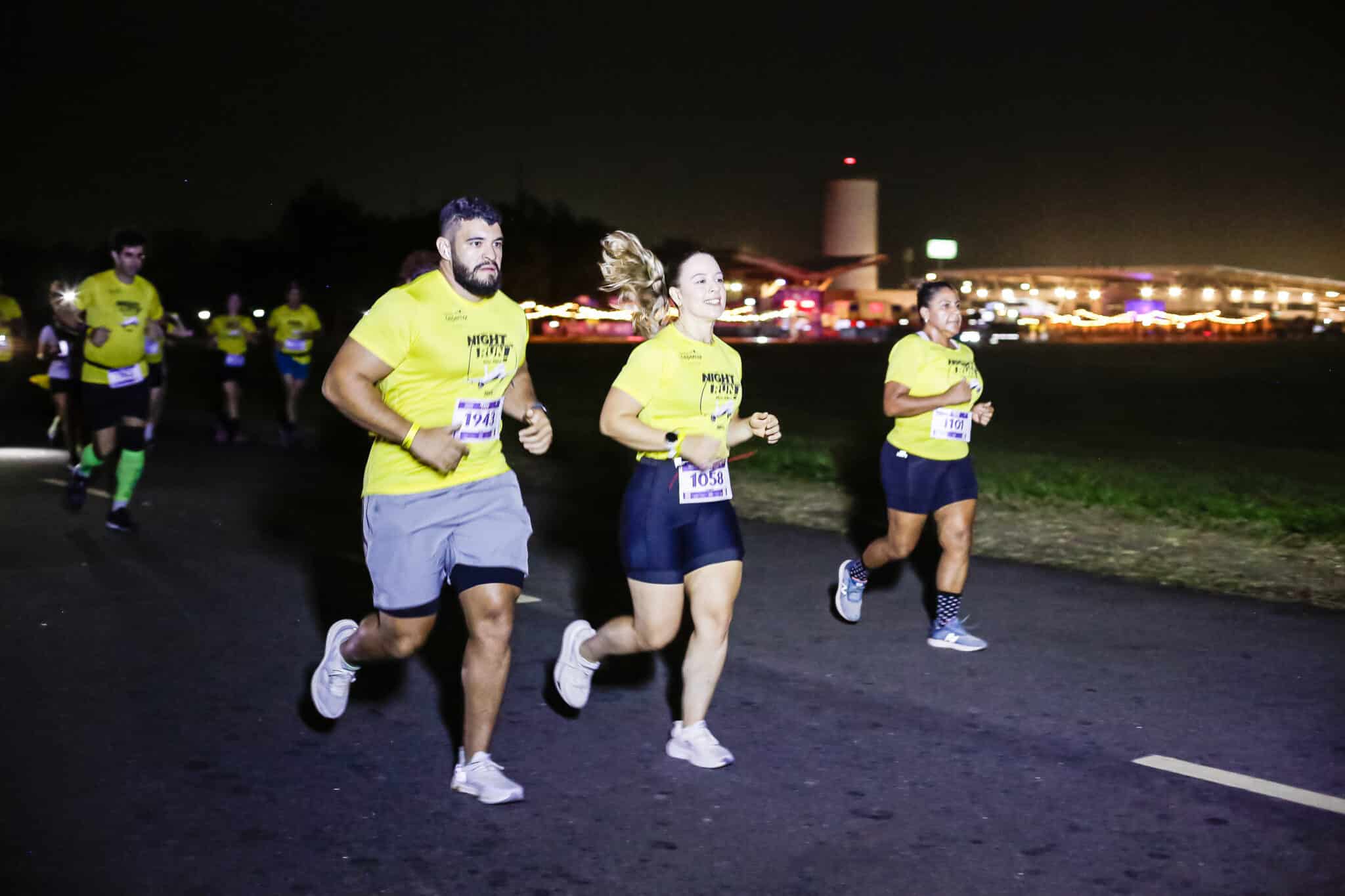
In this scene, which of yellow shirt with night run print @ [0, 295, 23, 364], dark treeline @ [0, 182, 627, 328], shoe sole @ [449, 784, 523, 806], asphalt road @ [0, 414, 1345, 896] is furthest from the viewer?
dark treeline @ [0, 182, 627, 328]

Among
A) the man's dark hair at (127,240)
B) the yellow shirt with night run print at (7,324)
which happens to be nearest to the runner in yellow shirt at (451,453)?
the man's dark hair at (127,240)

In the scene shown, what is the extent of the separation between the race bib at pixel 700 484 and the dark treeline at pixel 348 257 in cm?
7662

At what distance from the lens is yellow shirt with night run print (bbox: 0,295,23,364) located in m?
14.3

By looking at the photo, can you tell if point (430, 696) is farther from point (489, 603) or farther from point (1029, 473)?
point (1029, 473)

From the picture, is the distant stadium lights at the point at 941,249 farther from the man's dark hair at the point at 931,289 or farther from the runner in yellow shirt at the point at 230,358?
the man's dark hair at the point at 931,289

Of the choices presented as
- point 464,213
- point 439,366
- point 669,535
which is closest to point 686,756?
point 669,535

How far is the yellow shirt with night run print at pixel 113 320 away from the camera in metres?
10.5

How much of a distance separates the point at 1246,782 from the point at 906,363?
2.91m

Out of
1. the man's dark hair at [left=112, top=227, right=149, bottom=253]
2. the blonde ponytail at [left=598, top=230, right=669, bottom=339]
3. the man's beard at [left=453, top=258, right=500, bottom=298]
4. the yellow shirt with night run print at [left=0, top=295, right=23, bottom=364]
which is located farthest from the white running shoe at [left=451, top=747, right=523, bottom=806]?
the yellow shirt with night run print at [left=0, top=295, right=23, bottom=364]

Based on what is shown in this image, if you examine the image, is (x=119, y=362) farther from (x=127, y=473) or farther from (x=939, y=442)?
(x=939, y=442)

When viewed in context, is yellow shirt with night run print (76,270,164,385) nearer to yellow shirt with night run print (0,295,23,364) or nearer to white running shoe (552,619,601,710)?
yellow shirt with night run print (0,295,23,364)

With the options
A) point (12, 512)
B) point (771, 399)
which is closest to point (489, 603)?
point (12, 512)

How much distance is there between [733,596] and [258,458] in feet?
40.3

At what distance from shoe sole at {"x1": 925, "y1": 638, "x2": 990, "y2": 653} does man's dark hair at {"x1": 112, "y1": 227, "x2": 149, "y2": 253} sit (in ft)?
19.7
